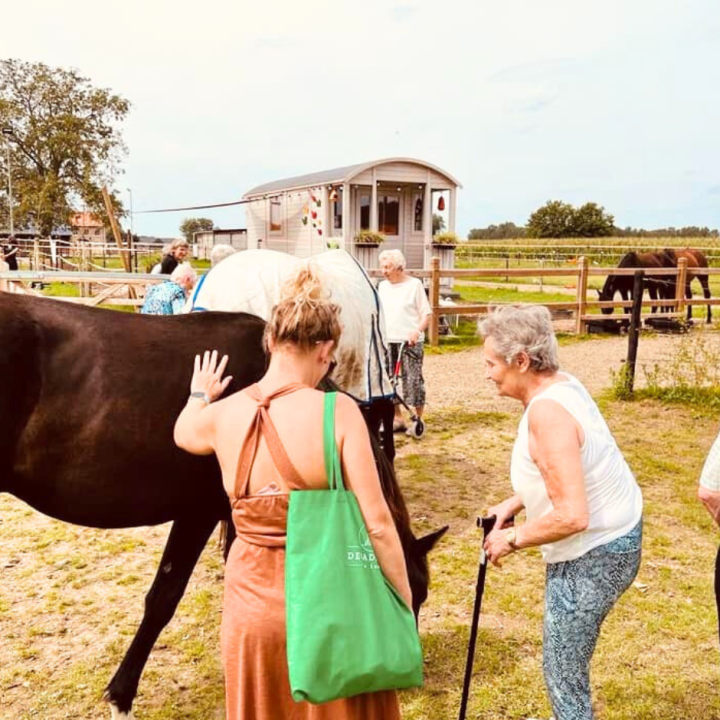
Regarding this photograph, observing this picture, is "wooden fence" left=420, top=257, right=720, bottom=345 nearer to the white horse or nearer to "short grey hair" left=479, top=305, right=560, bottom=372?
the white horse

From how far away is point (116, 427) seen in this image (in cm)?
270

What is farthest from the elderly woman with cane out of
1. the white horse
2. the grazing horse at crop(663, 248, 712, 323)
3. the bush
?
the grazing horse at crop(663, 248, 712, 323)

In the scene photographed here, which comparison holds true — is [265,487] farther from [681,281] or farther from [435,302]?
[681,281]

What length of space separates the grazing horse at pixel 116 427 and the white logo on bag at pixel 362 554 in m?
0.75

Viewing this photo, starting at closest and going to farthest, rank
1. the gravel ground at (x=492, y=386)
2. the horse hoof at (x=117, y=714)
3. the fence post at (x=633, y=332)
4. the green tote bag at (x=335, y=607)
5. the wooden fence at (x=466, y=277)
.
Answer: the green tote bag at (x=335, y=607), the horse hoof at (x=117, y=714), the fence post at (x=633, y=332), the gravel ground at (x=492, y=386), the wooden fence at (x=466, y=277)

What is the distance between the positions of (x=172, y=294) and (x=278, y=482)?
4.59 meters

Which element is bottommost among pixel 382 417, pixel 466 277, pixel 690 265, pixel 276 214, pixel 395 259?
pixel 382 417

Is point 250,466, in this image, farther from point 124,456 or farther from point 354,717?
point 124,456

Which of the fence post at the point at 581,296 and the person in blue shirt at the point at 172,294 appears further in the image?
the fence post at the point at 581,296

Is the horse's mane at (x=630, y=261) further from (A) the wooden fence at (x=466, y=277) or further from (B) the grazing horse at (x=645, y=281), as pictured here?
(A) the wooden fence at (x=466, y=277)

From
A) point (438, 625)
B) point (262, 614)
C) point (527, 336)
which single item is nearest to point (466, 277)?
point (438, 625)

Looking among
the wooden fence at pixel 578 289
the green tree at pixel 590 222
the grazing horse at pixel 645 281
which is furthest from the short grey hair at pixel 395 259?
the green tree at pixel 590 222

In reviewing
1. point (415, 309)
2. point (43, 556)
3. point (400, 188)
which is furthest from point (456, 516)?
point (400, 188)

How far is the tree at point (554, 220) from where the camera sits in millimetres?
78875
